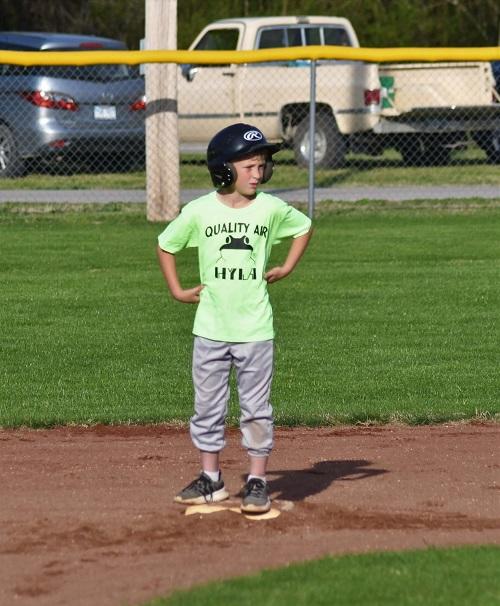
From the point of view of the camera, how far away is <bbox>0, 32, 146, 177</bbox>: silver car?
59.6 ft

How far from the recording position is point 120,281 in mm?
12633

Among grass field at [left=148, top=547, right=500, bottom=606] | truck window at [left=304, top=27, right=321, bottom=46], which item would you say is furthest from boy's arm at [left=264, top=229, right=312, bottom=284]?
truck window at [left=304, top=27, right=321, bottom=46]

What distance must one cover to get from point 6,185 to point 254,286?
12.8 meters

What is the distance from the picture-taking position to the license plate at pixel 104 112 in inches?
731

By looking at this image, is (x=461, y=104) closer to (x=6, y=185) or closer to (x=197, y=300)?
(x=6, y=185)

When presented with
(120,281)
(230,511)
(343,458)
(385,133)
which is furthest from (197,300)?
(385,133)

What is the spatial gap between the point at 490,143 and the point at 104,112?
591cm

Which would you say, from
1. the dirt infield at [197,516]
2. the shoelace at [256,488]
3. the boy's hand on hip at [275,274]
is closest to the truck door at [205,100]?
the dirt infield at [197,516]

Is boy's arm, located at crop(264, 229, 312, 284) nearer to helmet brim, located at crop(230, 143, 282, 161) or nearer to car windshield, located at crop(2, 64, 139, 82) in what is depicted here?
helmet brim, located at crop(230, 143, 282, 161)

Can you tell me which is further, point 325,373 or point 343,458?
point 325,373

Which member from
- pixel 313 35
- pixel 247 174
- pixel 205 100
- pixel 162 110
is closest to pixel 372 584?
pixel 247 174

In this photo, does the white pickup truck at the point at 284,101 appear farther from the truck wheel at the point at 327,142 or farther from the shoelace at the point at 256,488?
the shoelace at the point at 256,488

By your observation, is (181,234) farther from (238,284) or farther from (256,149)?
(256,149)

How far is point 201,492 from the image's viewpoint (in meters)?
6.08
